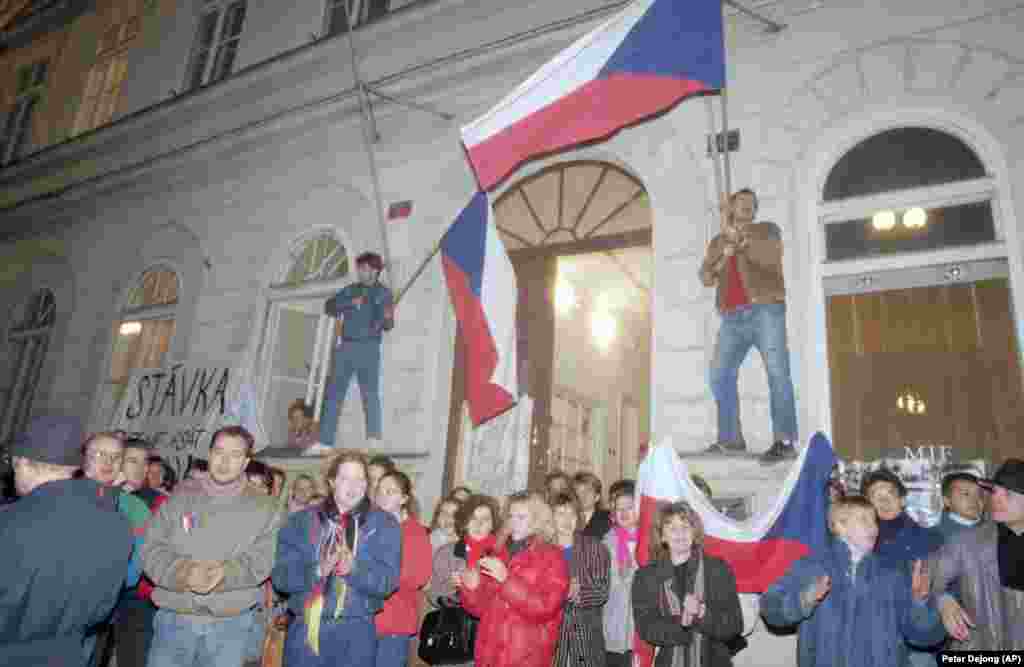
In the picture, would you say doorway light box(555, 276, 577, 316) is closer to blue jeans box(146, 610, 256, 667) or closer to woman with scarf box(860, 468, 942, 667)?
woman with scarf box(860, 468, 942, 667)

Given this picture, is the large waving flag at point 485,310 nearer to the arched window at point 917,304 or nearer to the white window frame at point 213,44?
the arched window at point 917,304

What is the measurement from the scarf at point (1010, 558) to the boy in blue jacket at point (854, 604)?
565 millimetres

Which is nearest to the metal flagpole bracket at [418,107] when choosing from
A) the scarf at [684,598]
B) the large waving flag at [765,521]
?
the large waving flag at [765,521]

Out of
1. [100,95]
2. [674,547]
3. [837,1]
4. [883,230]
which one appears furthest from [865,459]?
[100,95]

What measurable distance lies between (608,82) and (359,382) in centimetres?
428

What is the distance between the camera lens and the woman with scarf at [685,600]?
10.7 ft

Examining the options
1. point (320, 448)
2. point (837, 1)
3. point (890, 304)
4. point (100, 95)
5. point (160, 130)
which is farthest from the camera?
point (100, 95)

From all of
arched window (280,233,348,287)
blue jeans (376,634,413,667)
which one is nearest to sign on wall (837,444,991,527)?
blue jeans (376,634,413,667)

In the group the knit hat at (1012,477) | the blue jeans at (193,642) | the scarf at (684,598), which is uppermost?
the knit hat at (1012,477)

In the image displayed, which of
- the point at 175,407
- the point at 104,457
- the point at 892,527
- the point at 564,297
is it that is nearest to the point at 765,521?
the point at 892,527

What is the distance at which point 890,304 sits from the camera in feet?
18.6

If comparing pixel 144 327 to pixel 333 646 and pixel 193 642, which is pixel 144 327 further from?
pixel 333 646

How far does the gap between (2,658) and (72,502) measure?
579 millimetres

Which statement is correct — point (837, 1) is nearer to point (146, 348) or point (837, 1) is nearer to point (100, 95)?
point (146, 348)
